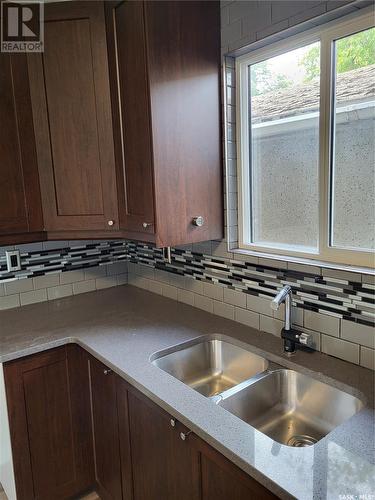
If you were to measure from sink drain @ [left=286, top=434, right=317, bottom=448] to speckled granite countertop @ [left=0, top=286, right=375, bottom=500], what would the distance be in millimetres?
202

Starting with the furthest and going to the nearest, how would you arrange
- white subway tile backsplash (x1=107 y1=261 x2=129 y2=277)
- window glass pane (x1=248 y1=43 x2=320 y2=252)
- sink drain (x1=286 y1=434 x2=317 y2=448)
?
1. white subway tile backsplash (x1=107 y1=261 x2=129 y2=277)
2. window glass pane (x1=248 y1=43 x2=320 y2=252)
3. sink drain (x1=286 y1=434 x2=317 y2=448)

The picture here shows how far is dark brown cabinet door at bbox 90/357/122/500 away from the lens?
153 cm

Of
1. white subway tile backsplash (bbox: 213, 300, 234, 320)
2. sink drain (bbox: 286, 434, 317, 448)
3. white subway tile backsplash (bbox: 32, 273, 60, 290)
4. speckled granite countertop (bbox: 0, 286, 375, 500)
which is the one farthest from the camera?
white subway tile backsplash (bbox: 32, 273, 60, 290)

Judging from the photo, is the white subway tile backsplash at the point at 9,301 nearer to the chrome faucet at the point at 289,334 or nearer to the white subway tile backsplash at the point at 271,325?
the white subway tile backsplash at the point at 271,325

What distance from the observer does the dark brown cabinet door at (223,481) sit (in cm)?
91

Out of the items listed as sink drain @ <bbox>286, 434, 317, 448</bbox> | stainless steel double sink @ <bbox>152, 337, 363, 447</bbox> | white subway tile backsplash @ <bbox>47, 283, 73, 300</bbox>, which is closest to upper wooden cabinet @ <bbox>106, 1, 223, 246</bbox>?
stainless steel double sink @ <bbox>152, 337, 363, 447</bbox>

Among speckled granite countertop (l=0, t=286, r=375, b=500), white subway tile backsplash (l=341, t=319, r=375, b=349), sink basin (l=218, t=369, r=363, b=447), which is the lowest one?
sink basin (l=218, t=369, r=363, b=447)

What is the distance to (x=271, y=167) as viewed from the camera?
5.45 feet

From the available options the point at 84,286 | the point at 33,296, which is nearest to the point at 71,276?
the point at 84,286

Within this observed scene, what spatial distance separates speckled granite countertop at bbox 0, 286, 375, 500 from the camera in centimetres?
85

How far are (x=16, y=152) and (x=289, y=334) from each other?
145 centimetres

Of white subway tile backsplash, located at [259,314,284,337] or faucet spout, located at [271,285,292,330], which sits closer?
faucet spout, located at [271,285,292,330]

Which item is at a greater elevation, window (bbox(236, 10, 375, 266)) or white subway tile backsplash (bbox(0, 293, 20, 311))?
window (bbox(236, 10, 375, 266))

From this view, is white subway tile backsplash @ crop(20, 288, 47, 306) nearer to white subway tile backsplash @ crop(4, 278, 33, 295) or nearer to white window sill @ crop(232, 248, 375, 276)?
white subway tile backsplash @ crop(4, 278, 33, 295)
